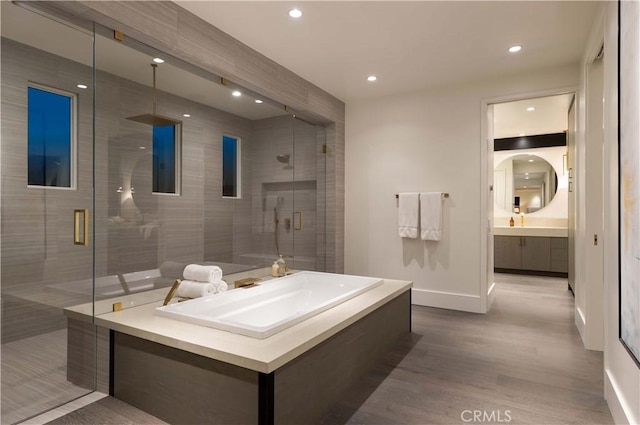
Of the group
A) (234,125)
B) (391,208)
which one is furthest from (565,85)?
(234,125)

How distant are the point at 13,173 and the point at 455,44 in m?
3.19

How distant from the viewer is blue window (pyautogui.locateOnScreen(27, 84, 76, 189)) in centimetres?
187

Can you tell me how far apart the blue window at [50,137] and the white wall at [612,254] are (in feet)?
9.59

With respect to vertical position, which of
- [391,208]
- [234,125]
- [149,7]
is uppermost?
[149,7]

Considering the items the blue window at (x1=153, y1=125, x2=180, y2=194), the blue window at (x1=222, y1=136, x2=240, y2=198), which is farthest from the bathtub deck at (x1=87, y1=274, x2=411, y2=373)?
the blue window at (x1=222, y1=136, x2=240, y2=198)

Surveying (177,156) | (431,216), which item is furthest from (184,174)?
(431,216)

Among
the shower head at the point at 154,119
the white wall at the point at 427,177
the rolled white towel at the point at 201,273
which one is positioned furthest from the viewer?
the white wall at the point at 427,177

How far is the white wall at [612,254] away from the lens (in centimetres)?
176

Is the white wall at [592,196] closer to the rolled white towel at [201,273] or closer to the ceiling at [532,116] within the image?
the ceiling at [532,116]

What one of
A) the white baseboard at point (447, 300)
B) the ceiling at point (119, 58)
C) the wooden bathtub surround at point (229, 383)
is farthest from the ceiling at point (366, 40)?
the white baseboard at point (447, 300)

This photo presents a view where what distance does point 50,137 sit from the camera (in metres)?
1.95

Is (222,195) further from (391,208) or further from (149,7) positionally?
(391,208)

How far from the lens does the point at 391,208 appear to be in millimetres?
4430

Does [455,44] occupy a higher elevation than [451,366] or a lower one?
higher
